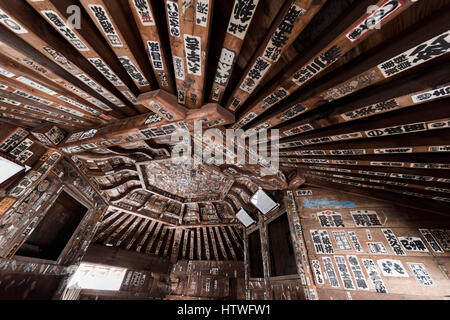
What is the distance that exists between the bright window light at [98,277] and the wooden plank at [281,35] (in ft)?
32.8

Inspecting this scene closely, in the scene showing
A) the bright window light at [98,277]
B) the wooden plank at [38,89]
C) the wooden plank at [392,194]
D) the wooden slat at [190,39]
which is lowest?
the bright window light at [98,277]

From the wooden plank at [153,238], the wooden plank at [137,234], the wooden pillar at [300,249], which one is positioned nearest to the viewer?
the wooden pillar at [300,249]

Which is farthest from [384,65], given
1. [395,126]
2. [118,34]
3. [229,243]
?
[229,243]

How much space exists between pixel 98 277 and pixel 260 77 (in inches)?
416

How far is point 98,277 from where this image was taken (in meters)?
8.09

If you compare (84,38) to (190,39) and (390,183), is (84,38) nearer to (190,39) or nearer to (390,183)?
(190,39)

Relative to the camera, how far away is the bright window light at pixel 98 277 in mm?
7620

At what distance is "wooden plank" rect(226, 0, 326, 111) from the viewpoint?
1.66 metres

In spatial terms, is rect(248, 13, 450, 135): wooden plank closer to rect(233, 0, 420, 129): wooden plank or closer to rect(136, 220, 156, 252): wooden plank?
rect(233, 0, 420, 129): wooden plank

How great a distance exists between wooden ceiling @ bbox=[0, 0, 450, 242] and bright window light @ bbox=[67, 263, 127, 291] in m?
6.39

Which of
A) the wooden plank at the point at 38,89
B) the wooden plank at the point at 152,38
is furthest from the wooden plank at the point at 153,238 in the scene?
the wooden plank at the point at 152,38

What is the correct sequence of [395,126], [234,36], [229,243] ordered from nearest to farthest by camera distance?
[234,36]
[395,126]
[229,243]

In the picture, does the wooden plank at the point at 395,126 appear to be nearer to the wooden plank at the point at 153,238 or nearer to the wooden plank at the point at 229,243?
the wooden plank at the point at 229,243

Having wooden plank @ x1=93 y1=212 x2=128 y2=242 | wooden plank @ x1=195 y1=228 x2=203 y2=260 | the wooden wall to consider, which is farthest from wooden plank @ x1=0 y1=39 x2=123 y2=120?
wooden plank @ x1=195 y1=228 x2=203 y2=260
